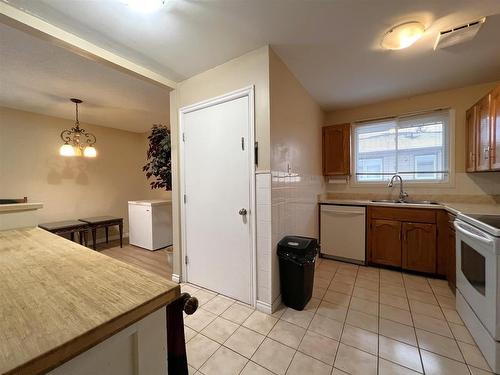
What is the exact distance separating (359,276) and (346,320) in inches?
37.7

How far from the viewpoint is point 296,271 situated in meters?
1.89

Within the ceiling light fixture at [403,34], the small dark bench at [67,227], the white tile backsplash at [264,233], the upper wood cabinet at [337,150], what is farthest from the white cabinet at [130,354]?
the small dark bench at [67,227]

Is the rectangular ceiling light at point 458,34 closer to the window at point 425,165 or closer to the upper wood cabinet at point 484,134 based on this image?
the upper wood cabinet at point 484,134

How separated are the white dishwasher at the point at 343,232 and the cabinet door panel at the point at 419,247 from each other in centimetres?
47

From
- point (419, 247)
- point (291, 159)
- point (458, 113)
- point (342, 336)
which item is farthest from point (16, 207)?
point (458, 113)

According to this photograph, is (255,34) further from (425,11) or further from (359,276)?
(359,276)

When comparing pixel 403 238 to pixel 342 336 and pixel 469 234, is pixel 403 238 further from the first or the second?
pixel 342 336

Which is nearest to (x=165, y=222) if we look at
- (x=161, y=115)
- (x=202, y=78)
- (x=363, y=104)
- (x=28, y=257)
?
(x=161, y=115)

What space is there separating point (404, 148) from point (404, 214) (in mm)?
1061

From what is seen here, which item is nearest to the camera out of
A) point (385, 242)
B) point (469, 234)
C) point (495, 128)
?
point (469, 234)

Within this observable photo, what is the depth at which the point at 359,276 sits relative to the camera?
2.58 metres

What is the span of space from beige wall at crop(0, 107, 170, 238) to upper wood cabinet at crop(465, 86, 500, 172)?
505 cm

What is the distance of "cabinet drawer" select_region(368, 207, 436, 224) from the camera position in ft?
8.11

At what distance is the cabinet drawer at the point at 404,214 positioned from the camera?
2473 millimetres
